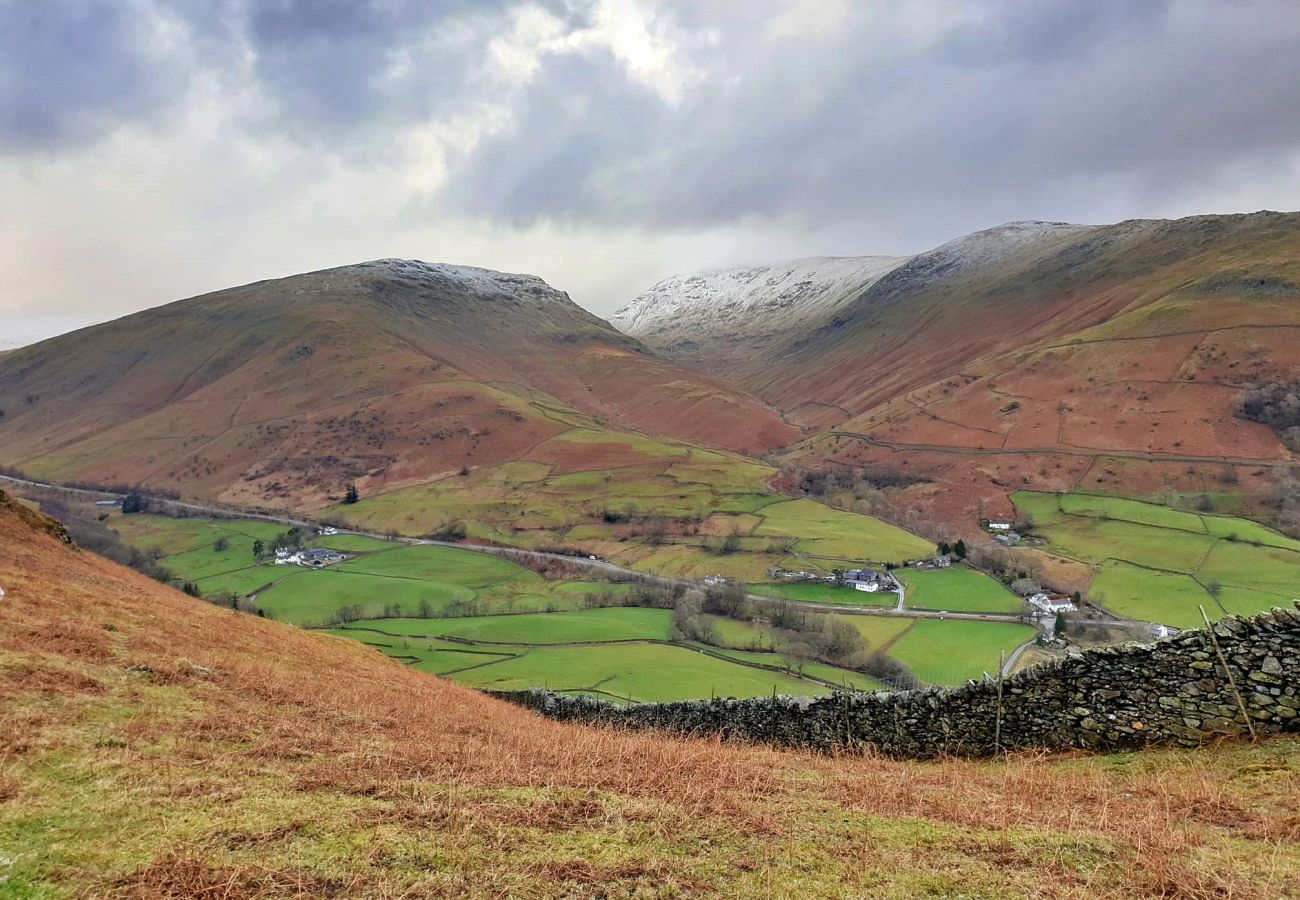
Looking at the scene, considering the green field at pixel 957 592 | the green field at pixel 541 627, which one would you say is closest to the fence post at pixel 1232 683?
the green field at pixel 541 627

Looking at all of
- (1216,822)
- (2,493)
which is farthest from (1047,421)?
(2,493)

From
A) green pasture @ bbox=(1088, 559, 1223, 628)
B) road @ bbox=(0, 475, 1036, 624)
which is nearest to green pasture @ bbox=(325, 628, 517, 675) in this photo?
road @ bbox=(0, 475, 1036, 624)

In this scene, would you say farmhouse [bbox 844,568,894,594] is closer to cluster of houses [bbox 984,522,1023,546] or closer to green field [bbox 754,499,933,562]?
green field [bbox 754,499,933,562]

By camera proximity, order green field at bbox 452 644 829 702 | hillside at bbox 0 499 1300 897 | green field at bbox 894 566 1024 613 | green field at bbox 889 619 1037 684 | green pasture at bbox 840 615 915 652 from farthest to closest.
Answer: green field at bbox 894 566 1024 613
green pasture at bbox 840 615 915 652
green field at bbox 889 619 1037 684
green field at bbox 452 644 829 702
hillside at bbox 0 499 1300 897

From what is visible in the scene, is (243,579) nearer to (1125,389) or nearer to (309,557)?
(309,557)

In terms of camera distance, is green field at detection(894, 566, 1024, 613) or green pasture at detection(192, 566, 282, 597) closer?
green field at detection(894, 566, 1024, 613)

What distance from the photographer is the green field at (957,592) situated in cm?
6331

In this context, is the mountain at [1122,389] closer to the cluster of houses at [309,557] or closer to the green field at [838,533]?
the green field at [838,533]

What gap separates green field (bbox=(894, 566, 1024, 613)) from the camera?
63312mm

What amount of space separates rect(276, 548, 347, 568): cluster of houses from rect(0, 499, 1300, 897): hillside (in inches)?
3405

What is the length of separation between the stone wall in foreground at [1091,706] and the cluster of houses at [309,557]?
89583 millimetres

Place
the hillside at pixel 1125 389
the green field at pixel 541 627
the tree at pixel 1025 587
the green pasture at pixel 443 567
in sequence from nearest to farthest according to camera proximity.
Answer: the green field at pixel 541 627 → the tree at pixel 1025 587 → the green pasture at pixel 443 567 → the hillside at pixel 1125 389

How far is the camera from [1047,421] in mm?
117250

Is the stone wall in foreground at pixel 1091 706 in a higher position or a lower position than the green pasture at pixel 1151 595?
higher
